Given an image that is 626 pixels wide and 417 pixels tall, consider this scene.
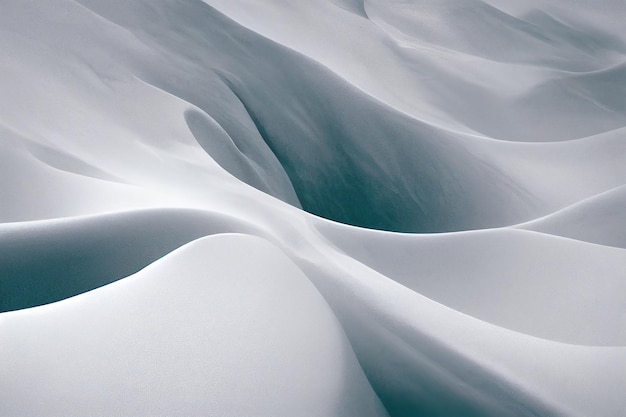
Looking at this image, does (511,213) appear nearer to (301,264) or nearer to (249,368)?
(301,264)

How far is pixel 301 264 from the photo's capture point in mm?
1009

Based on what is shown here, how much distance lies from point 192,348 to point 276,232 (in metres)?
0.39

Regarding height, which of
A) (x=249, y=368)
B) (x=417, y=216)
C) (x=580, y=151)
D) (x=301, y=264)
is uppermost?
(x=580, y=151)

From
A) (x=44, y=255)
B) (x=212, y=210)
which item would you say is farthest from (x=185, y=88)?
(x=44, y=255)

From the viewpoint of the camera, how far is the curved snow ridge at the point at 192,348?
2.10 feet

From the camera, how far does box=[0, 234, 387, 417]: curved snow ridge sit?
0.64 metres

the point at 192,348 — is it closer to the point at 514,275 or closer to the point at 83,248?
the point at 83,248


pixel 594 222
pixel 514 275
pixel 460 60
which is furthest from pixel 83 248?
pixel 460 60

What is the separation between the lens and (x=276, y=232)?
108 centimetres

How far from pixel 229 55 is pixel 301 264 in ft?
3.40

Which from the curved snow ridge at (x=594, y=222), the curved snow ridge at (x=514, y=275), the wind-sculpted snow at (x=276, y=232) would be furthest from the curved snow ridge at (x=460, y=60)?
the curved snow ridge at (x=514, y=275)

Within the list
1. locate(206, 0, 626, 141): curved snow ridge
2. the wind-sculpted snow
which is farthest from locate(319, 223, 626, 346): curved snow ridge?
locate(206, 0, 626, 141): curved snow ridge

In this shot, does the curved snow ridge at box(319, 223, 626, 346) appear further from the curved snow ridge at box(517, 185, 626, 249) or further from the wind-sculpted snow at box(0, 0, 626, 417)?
the curved snow ridge at box(517, 185, 626, 249)

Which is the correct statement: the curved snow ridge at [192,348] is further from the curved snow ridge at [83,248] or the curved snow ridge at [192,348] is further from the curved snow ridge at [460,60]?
the curved snow ridge at [460,60]
